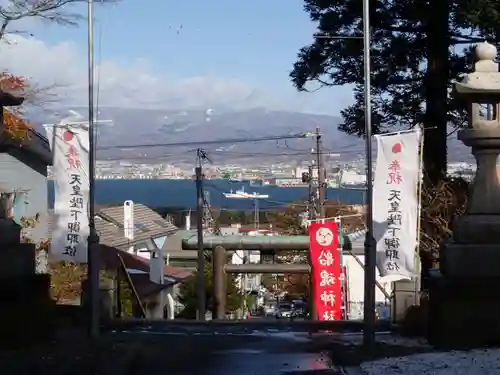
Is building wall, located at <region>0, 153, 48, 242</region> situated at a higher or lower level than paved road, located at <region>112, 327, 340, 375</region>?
higher

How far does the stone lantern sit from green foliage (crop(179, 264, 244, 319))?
1677 cm

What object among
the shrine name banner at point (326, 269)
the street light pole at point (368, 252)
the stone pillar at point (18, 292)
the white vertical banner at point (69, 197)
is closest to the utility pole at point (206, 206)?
the shrine name banner at point (326, 269)

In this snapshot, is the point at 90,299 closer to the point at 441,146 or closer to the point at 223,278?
the point at 223,278

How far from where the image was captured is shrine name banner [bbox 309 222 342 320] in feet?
67.1

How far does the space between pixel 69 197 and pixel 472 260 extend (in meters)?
6.79

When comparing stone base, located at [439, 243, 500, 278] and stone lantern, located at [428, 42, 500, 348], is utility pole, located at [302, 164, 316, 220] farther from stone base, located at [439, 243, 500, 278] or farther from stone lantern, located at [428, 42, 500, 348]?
stone base, located at [439, 243, 500, 278]

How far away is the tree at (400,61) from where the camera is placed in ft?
62.0

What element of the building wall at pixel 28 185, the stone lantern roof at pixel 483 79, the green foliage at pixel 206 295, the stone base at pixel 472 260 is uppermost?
the stone lantern roof at pixel 483 79

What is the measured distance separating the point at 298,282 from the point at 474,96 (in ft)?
95.8

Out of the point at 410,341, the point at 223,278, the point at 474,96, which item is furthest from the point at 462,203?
the point at 474,96

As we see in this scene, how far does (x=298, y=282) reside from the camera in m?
39.2

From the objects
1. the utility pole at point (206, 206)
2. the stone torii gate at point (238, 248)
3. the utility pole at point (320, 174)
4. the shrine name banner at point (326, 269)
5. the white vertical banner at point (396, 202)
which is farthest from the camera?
the utility pole at point (206, 206)

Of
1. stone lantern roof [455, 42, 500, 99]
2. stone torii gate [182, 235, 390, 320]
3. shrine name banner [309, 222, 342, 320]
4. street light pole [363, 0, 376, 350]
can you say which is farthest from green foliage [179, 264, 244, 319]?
stone lantern roof [455, 42, 500, 99]

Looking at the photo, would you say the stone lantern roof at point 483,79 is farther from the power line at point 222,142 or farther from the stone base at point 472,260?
the power line at point 222,142
